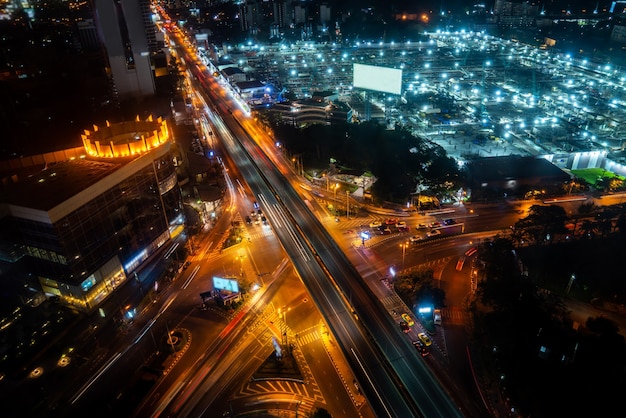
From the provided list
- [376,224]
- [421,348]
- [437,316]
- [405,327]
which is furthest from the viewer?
[376,224]

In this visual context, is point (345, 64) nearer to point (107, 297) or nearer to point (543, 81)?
point (543, 81)

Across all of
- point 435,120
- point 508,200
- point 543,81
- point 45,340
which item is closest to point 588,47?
point 543,81

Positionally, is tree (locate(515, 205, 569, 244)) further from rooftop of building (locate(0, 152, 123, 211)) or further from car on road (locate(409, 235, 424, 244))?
rooftop of building (locate(0, 152, 123, 211))

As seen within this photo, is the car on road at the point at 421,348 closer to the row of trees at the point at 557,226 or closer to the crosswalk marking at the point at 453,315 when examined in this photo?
the crosswalk marking at the point at 453,315

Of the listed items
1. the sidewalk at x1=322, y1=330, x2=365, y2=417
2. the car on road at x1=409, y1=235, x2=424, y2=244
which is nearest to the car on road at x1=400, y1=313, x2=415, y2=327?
the sidewalk at x1=322, y1=330, x2=365, y2=417

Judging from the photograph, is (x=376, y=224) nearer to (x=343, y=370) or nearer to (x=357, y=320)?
(x=357, y=320)

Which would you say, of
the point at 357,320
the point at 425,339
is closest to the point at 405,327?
the point at 425,339

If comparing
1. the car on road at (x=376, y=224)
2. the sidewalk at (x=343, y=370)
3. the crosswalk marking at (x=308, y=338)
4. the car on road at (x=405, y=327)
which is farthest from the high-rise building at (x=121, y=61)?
the car on road at (x=405, y=327)
